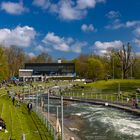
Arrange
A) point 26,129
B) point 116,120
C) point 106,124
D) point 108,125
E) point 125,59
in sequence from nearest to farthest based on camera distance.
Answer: point 26,129, point 108,125, point 106,124, point 116,120, point 125,59

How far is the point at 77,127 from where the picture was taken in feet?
164

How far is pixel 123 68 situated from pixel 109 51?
42.0 feet

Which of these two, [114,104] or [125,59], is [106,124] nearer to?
[114,104]

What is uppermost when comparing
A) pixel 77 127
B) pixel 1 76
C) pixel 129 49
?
pixel 129 49

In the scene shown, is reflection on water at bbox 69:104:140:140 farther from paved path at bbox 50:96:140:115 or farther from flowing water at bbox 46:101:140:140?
paved path at bbox 50:96:140:115

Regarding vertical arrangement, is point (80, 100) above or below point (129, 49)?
below

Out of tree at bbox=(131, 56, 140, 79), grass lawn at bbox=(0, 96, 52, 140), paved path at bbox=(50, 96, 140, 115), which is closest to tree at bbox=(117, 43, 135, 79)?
tree at bbox=(131, 56, 140, 79)

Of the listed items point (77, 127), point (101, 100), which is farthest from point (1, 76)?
point (77, 127)

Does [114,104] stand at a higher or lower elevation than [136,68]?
lower

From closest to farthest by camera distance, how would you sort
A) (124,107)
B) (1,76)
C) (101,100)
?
1. (124,107)
2. (101,100)
3. (1,76)

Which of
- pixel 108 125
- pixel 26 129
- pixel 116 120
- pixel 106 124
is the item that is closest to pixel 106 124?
pixel 106 124

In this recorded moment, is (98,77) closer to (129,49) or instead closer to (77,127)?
(129,49)

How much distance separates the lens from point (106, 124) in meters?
52.6

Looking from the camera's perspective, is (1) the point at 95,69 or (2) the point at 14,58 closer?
(1) the point at 95,69
